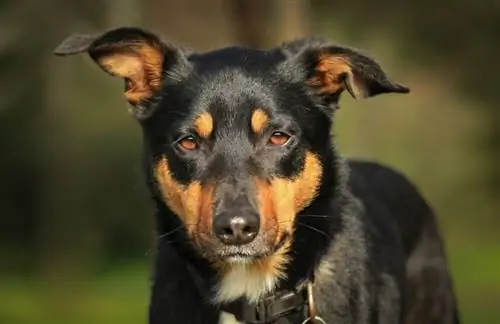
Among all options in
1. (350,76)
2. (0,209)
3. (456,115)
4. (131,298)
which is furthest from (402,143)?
(350,76)

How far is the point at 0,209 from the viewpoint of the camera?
50.2 ft

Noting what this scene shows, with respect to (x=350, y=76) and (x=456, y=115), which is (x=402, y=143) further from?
(x=350, y=76)

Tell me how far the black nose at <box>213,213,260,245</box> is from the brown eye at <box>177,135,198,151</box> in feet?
1.47

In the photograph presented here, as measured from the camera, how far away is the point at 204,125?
16.9 ft

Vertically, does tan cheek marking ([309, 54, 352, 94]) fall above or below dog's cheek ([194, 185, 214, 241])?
above

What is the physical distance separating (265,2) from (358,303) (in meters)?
4.83

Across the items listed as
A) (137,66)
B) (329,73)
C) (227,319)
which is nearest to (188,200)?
(227,319)

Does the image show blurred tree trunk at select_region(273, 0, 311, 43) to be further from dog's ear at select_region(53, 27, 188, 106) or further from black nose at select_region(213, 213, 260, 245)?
black nose at select_region(213, 213, 260, 245)

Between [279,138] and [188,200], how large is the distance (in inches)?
18.6

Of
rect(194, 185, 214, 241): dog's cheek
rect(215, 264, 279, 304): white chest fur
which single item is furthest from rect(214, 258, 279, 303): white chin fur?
rect(194, 185, 214, 241): dog's cheek

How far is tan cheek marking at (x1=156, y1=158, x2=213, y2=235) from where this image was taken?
4945 mm

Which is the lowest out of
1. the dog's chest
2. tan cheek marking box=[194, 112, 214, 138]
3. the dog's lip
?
the dog's chest

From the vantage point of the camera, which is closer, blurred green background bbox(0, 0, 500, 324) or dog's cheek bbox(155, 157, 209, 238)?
dog's cheek bbox(155, 157, 209, 238)

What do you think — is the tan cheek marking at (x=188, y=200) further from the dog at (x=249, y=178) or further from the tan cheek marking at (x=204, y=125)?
the tan cheek marking at (x=204, y=125)
